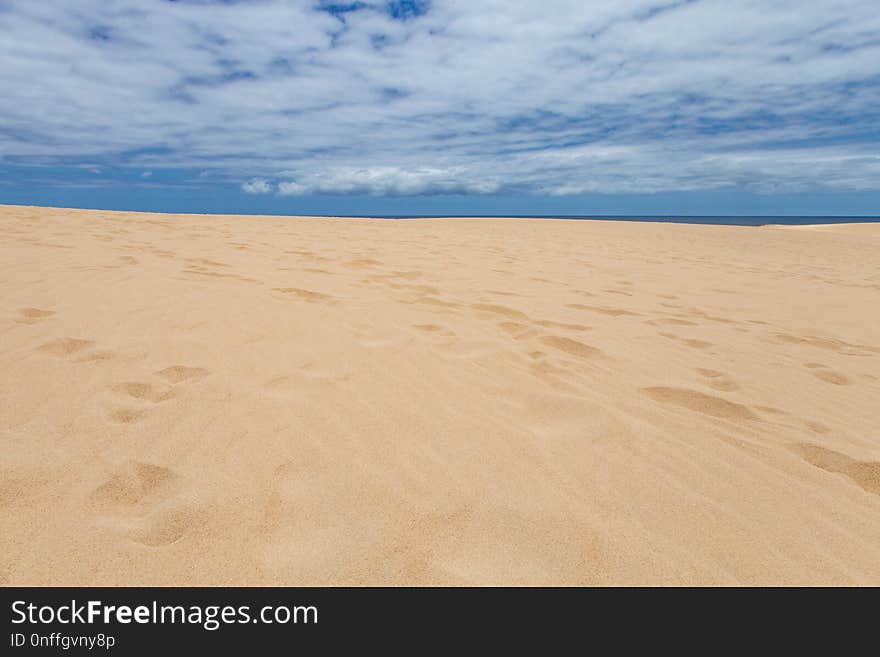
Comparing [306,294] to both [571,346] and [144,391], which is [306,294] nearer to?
[144,391]

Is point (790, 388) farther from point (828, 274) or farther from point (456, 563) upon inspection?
point (828, 274)

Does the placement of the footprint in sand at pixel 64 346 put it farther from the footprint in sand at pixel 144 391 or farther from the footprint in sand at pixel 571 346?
the footprint in sand at pixel 571 346

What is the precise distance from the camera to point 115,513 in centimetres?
128

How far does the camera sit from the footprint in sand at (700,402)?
7.01ft

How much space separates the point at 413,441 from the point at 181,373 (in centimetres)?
114

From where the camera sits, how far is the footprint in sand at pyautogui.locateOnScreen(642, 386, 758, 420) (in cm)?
214

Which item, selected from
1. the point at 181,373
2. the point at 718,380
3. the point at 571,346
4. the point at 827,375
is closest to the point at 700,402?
the point at 718,380

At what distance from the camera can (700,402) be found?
2.25 metres

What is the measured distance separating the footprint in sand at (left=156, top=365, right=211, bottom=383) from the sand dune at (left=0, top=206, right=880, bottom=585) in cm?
1

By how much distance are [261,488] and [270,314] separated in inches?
73.1

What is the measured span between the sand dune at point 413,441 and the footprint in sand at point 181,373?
1cm
